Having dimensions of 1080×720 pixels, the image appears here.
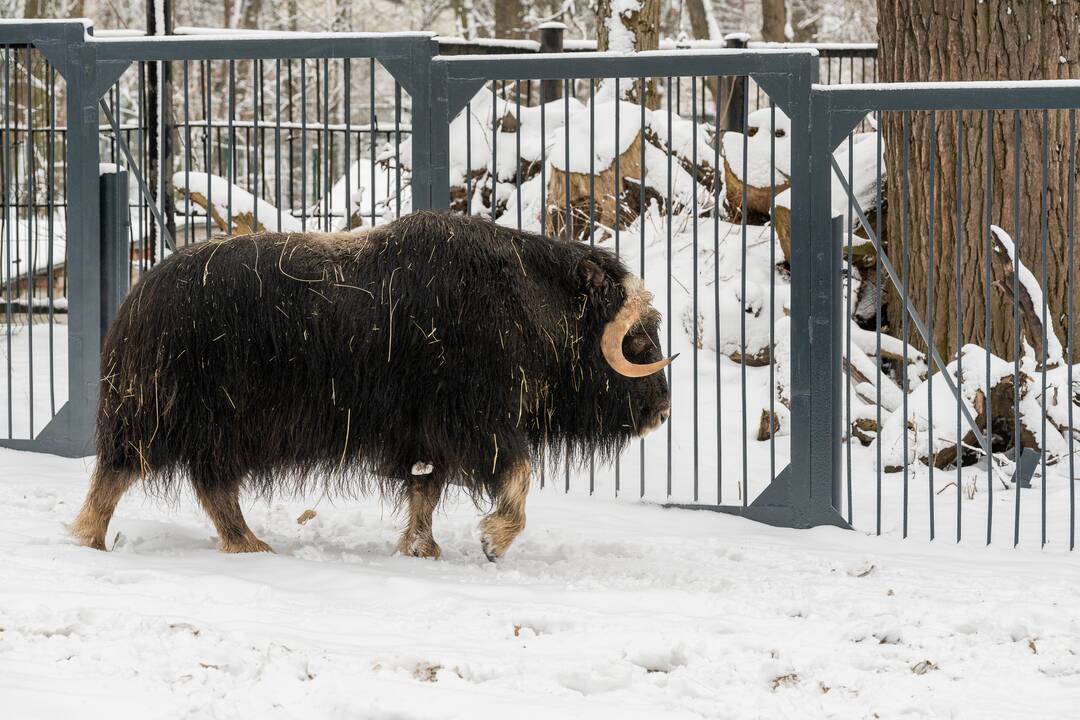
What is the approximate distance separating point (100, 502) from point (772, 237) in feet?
11.4

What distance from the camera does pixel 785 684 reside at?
409 centimetres

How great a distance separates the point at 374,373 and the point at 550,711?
1.91 metres

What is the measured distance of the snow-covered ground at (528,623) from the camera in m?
3.79

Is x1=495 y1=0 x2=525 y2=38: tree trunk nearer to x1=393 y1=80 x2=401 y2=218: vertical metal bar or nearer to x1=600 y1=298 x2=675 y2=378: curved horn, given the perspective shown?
x1=393 y1=80 x2=401 y2=218: vertical metal bar

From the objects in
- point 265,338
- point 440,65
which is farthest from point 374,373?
point 440,65

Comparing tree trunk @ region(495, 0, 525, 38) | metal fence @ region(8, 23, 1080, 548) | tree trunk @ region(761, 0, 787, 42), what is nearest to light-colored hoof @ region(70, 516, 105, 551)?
metal fence @ region(8, 23, 1080, 548)

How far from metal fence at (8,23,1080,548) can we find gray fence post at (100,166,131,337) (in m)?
0.02

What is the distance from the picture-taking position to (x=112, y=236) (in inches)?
278

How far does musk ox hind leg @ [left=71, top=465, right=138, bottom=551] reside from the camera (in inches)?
211

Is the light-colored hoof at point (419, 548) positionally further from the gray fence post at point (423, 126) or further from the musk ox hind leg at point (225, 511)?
the gray fence post at point (423, 126)

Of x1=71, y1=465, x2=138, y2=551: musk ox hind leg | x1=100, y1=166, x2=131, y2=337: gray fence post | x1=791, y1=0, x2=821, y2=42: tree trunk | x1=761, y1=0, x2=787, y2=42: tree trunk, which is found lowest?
x1=71, y1=465, x2=138, y2=551: musk ox hind leg

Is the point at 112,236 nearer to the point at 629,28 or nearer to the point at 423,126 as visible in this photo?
the point at 423,126

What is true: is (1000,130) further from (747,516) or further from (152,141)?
(152,141)

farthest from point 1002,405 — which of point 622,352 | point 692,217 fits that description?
point 622,352
